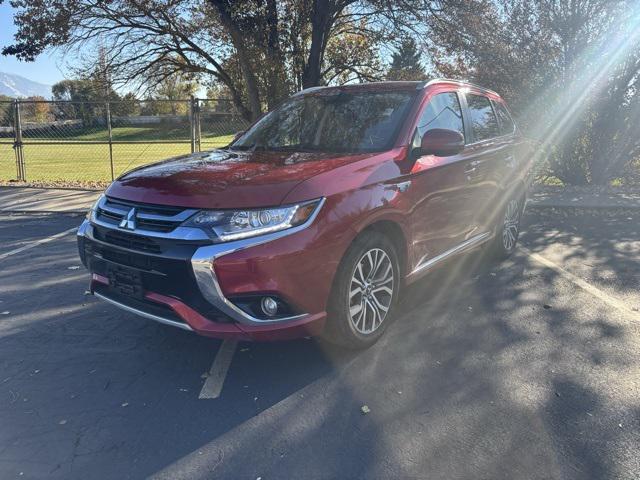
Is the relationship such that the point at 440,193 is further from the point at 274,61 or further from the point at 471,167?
the point at 274,61

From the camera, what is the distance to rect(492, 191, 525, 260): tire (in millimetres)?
5949

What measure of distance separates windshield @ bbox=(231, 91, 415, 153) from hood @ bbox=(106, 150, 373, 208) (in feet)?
1.00

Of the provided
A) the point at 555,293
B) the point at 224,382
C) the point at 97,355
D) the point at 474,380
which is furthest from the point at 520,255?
the point at 97,355

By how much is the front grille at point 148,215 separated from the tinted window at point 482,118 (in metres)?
3.16

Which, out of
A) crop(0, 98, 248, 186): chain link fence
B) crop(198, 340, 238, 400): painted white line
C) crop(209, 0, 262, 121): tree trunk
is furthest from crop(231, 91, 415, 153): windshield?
crop(0, 98, 248, 186): chain link fence

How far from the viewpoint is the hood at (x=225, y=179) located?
3180 mm

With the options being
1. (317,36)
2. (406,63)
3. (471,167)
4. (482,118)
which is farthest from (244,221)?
(406,63)

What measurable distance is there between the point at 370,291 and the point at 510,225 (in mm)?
3133

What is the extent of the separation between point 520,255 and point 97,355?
492 centimetres

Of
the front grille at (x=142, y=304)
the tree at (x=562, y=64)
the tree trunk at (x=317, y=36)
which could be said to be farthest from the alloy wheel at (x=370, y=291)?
the tree at (x=562, y=64)

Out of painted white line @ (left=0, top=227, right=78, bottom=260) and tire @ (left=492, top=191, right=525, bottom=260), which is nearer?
tire @ (left=492, top=191, right=525, bottom=260)

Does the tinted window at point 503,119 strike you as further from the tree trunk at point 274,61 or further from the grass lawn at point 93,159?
the grass lawn at point 93,159

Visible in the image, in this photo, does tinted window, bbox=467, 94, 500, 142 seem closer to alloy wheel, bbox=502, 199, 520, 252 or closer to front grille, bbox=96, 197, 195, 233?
alloy wheel, bbox=502, 199, 520, 252

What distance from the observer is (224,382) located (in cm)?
345
